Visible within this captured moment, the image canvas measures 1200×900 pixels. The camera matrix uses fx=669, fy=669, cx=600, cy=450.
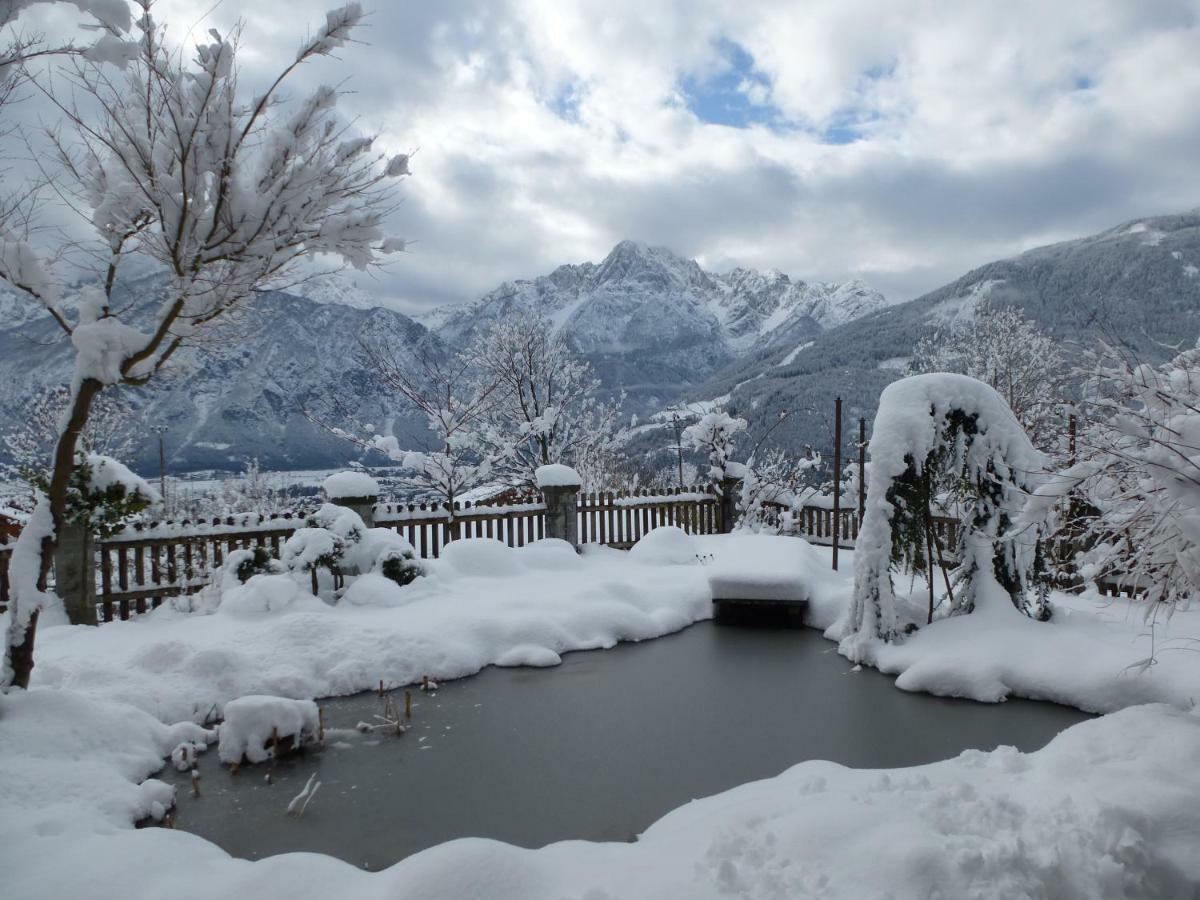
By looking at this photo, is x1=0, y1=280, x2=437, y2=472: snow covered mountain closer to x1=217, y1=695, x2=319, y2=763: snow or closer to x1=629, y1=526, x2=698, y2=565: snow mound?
x1=629, y1=526, x2=698, y2=565: snow mound

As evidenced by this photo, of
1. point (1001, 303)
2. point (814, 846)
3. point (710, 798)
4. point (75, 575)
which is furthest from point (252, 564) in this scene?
point (1001, 303)

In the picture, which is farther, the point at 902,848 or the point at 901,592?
the point at 901,592

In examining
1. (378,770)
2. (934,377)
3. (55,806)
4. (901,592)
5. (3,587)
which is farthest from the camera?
(901,592)

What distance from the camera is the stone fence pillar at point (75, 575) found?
21.2ft

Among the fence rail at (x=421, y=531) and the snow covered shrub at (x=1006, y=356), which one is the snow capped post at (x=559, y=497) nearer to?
the fence rail at (x=421, y=531)

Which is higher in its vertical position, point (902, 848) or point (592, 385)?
point (592, 385)

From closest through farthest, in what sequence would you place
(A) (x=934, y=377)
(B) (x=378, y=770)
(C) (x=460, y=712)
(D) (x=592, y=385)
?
1. (B) (x=378, y=770)
2. (C) (x=460, y=712)
3. (A) (x=934, y=377)
4. (D) (x=592, y=385)

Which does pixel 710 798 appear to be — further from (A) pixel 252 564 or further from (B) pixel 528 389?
(B) pixel 528 389

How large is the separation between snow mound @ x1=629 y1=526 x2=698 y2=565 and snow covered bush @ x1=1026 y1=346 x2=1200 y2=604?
19.1 ft

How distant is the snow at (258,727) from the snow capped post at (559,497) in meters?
5.79

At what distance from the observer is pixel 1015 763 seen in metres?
3.33

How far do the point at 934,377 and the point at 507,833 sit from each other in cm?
502

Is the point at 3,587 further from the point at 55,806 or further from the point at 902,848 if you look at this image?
the point at 902,848

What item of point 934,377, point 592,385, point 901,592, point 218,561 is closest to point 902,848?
point 934,377
